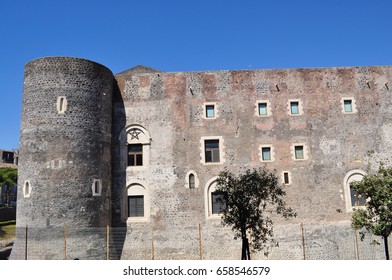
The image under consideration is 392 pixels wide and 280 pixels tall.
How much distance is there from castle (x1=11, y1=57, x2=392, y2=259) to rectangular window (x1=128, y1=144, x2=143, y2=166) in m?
0.06

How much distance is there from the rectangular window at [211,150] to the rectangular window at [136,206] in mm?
4814

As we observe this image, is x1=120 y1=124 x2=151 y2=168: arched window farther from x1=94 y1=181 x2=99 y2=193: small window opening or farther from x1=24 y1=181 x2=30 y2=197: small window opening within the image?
x1=24 y1=181 x2=30 y2=197: small window opening

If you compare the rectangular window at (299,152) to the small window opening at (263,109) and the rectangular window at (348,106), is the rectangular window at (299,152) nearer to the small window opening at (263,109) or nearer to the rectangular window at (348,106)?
the small window opening at (263,109)

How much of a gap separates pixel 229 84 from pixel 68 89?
999cm

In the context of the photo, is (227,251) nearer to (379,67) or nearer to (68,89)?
(68,89)

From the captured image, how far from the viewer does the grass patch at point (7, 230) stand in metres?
31.4

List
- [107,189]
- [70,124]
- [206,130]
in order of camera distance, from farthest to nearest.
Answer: [206,130] → [107,189] → [70,124]

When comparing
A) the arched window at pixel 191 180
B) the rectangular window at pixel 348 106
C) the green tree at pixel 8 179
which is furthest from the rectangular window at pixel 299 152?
the green tree at pixel 8 179

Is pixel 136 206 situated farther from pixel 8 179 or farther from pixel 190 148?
pixel 8 179

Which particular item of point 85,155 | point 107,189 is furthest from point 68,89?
point 107,189

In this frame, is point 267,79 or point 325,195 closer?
point 325,195

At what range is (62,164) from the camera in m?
21.3

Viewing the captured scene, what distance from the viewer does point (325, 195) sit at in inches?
943

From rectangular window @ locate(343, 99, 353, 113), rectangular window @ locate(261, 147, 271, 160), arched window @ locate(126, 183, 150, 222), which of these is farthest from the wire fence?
rectangular window @ locate(343, 99, 353, 113)
